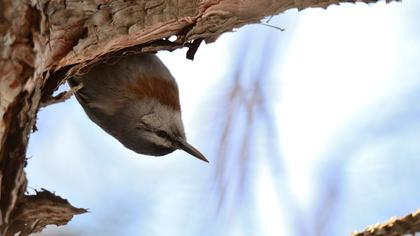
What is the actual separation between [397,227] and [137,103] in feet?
3.48

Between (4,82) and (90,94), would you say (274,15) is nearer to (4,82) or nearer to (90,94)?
(90,94)

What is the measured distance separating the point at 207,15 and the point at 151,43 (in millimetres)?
174

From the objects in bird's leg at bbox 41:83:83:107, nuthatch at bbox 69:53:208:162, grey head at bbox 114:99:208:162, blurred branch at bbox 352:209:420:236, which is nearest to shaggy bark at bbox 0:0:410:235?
bird's leg at bbox 41:83:83:107

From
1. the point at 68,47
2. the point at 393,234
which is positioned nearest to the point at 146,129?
the point at 68,47

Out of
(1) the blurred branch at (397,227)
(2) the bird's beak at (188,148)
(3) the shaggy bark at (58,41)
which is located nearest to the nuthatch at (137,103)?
(2) the bird's beak at (188,148)

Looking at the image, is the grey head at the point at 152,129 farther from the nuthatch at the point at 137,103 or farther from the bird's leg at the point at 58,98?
the bird's leg at the point at 58,98

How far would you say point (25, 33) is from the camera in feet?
3.29

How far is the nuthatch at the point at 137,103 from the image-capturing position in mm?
1711

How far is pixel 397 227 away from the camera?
35.3 inches

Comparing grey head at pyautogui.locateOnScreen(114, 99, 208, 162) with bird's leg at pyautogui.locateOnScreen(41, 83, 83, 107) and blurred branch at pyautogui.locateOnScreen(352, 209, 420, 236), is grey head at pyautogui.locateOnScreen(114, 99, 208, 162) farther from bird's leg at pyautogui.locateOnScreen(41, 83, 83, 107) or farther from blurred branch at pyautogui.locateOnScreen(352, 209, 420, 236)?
blurred branch at pyautogui.locateOnScreen(352, 209, 420, 236)

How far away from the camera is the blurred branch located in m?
0.89

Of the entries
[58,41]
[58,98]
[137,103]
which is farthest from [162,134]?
[58,41]

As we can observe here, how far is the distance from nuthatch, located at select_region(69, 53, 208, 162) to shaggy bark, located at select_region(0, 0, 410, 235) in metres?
0.17

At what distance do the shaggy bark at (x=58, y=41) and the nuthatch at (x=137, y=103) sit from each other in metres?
0.17
